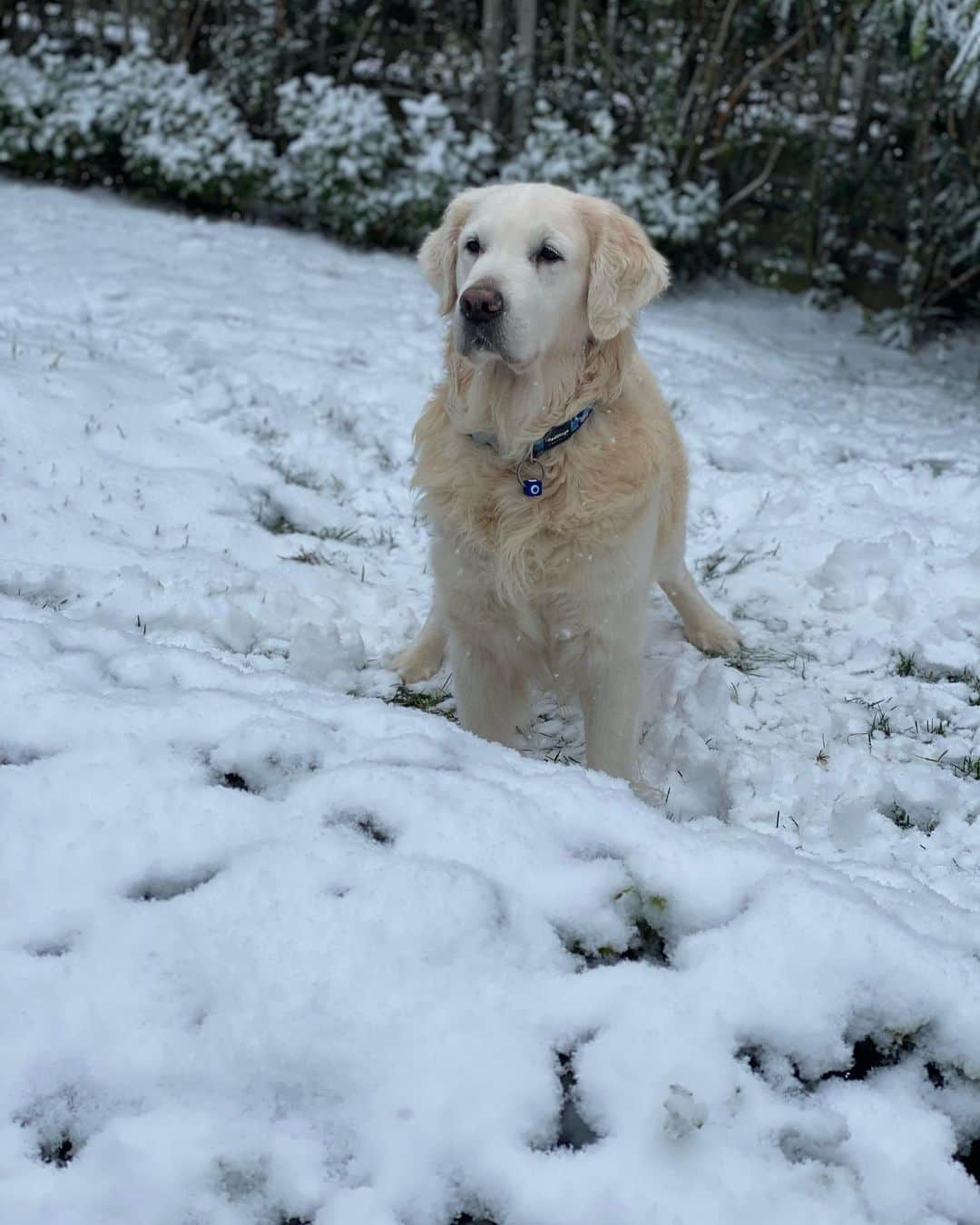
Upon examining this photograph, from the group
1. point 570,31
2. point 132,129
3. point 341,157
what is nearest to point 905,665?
point 341,157

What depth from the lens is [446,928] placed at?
160 centimetres

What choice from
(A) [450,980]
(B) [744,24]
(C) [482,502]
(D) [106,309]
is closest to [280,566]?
(C) [482,502]

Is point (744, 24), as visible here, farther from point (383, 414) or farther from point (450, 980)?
point (450, 980)

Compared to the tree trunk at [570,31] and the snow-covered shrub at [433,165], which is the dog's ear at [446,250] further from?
the tree trunk at [570,31]

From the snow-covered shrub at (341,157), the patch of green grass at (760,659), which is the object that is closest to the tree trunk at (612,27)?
the snow-covered shrub at (341,157)

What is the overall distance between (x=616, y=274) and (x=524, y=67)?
6061 mm

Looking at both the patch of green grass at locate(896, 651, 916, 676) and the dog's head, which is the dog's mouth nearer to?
the dog's head

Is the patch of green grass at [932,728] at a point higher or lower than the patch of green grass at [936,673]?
lower

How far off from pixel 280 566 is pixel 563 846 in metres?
1.99

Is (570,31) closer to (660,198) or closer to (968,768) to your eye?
(660,198)

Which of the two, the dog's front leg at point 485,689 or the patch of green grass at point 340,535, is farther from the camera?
the patch of green grass at point 340,535

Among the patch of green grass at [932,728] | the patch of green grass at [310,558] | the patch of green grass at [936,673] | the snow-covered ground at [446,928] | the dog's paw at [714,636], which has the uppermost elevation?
the snow-covered ground at [446,928]

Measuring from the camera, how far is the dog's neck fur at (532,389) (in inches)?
107

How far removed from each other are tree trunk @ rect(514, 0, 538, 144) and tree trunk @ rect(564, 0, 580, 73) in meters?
0.24
